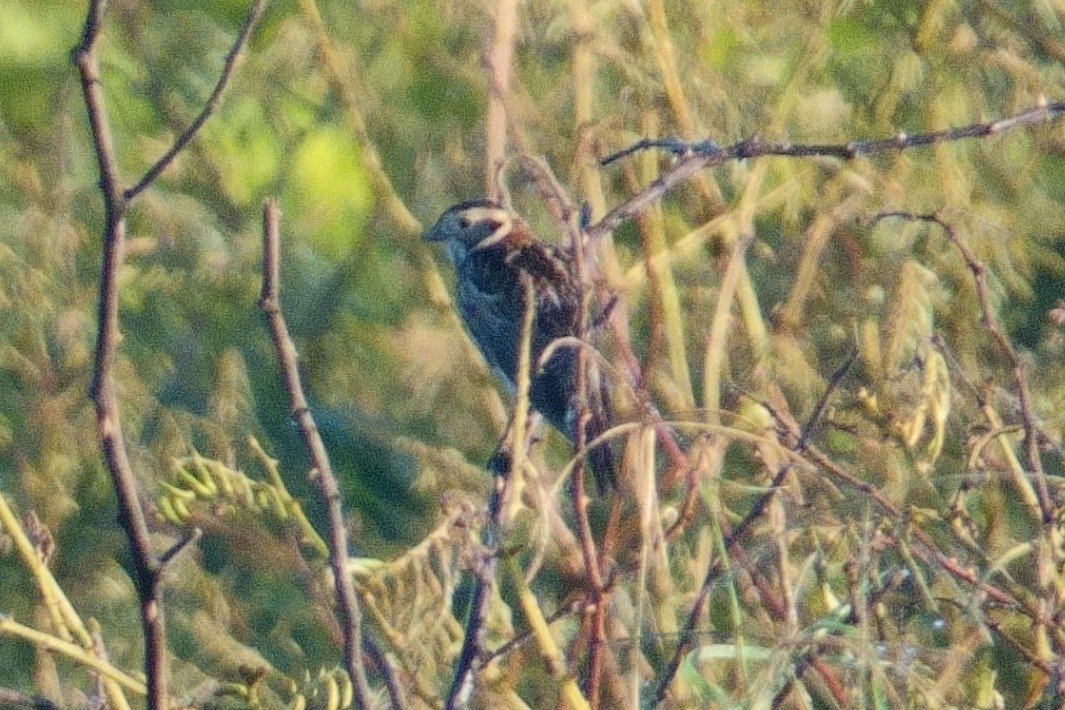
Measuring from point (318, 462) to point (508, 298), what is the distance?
125 inches

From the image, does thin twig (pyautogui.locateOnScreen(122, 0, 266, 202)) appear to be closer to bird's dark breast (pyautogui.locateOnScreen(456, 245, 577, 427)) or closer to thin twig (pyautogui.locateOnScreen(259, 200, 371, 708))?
thin twig (pyautogui.locateOnScreen(259, 200, 371, 708))

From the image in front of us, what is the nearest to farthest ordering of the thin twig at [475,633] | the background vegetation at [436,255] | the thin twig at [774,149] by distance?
the thin twig at [475,633]
the thin twig at [774,149]
the background vegetation at [436,255]

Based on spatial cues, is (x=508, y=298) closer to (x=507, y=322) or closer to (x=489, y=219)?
(x=507, y=322)

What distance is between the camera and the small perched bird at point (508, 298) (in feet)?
12.9

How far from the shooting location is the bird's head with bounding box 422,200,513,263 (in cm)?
427

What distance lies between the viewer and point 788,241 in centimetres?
387

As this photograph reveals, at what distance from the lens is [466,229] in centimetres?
453

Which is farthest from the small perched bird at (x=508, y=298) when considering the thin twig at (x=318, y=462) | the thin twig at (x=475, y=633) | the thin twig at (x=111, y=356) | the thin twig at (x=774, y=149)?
the thin twig at (x=111, y=356)

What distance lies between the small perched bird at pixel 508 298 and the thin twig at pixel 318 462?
2.02 metres

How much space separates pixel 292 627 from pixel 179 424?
50 centimetres

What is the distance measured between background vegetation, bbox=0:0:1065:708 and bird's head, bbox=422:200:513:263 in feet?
0.23

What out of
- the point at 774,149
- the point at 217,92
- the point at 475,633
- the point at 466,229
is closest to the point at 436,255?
the point at 466,229

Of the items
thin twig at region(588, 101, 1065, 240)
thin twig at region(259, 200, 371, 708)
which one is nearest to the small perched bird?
thin twig at region(588, 101, 1065, 240)

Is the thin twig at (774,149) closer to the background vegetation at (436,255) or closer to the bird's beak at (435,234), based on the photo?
the background vegetation at (436,255)
